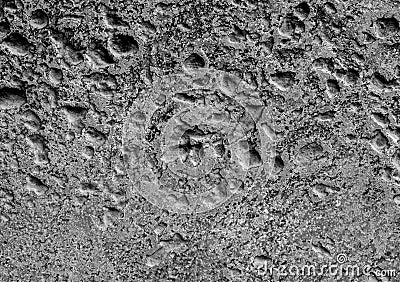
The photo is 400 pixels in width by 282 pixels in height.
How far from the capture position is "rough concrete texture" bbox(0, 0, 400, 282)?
166cm

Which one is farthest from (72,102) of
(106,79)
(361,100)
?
(361,100)

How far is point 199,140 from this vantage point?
1.67 m

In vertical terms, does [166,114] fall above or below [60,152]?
above

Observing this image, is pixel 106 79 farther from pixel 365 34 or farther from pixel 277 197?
pixel 365 34

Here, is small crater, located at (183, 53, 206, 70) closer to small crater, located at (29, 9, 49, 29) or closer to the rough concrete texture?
the rough concrete texture

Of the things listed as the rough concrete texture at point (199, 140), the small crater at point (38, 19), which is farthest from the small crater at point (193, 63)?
the small crater at point (38, 19)

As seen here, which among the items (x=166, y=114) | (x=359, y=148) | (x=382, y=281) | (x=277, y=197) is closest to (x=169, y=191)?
(x=166, y=114)

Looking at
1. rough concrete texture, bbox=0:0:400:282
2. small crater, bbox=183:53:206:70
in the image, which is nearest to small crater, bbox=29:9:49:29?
rough concrete texture, bbox=0:0:400:282

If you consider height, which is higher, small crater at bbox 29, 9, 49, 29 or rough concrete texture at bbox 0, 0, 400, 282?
small crater at bbox 29, 9, 49, 29

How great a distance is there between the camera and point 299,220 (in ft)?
5.62

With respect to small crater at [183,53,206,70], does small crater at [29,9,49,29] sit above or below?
above

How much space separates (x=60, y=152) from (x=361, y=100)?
1.06m

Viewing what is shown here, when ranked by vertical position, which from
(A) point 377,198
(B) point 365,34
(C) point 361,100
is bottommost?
(A) point 377,198

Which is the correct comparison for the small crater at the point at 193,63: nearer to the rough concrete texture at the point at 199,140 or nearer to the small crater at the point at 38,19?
the rough concrete texture at the point at 199,140
